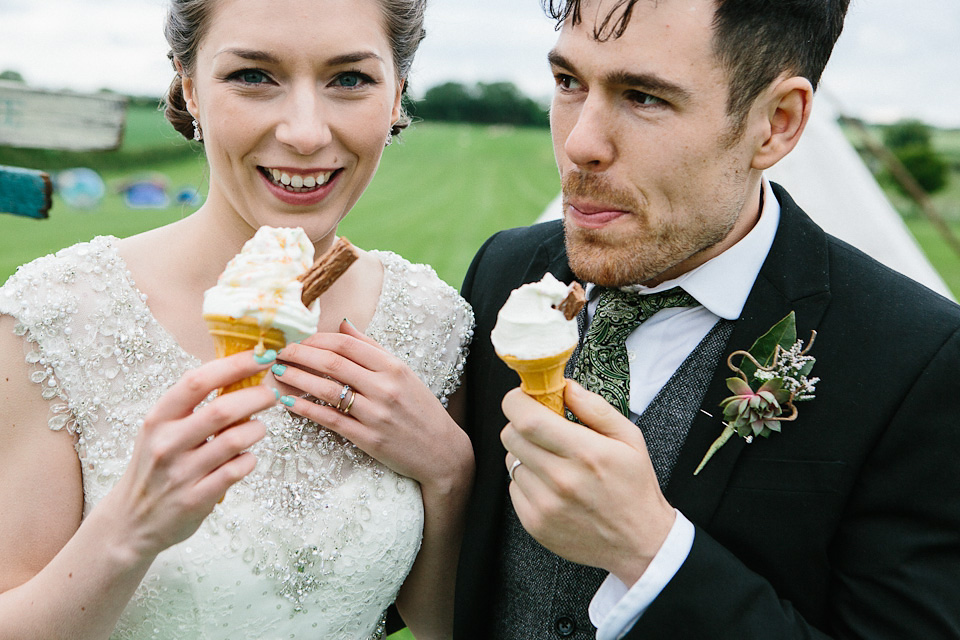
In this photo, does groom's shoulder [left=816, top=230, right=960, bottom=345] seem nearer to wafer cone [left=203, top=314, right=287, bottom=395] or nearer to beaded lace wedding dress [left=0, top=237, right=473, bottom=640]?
beaded lace wedding dress [left=0, top=237, right=473, bottom=640]

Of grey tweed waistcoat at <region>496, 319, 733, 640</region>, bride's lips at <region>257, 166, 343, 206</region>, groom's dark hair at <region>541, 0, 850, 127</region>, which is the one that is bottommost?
grey tweed waistcoat at <region>496, 319, 733, 640</region>

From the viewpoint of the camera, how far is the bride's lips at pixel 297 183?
2.89 metres

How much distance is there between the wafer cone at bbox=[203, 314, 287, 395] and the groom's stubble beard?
4.10 feet

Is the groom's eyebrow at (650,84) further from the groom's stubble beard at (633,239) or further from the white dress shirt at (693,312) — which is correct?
the white dress shirt at (693,312)

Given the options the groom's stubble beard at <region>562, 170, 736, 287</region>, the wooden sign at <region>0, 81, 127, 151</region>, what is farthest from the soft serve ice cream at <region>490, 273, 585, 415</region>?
the wooden sign at <region>0, 81, 127, 151</region>

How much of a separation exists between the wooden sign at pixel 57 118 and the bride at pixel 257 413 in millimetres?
1650

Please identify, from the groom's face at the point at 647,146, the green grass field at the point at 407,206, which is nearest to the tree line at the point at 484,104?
the green grass field at the point at 407,206

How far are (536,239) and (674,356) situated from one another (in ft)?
3.39

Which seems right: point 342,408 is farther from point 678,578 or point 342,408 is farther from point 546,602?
point 678,578

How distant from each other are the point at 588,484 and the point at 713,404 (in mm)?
735

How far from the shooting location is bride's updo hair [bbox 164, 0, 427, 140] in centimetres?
289

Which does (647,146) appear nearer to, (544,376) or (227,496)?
(544,376)

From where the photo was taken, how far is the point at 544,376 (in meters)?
2.35

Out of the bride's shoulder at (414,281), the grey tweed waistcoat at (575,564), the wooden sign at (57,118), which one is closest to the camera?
the grey tweed waistcoat at (575,564)
